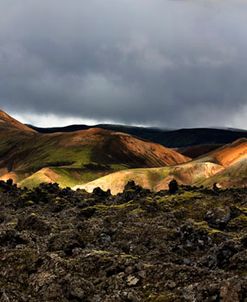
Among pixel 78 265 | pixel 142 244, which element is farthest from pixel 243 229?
pixel 78 265

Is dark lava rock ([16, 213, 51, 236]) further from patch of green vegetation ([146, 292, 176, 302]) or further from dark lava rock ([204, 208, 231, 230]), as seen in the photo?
patch of green vegetation ([146, 292, 176, 302])

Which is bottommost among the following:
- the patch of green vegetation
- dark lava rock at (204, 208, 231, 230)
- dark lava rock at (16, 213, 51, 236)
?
the patch of green vegetation

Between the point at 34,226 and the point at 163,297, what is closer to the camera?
the point at 163,297

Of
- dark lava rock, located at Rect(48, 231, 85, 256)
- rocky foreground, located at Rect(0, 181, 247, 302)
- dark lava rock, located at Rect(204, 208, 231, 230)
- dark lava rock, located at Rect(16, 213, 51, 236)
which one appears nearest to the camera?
rocky foreground, located at Rect(0, 181, 247, 302)

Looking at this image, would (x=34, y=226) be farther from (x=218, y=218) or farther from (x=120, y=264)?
(x=218, y=218)

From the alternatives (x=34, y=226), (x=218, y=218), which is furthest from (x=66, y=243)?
(x=218, y=218)

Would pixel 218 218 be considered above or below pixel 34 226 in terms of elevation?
above

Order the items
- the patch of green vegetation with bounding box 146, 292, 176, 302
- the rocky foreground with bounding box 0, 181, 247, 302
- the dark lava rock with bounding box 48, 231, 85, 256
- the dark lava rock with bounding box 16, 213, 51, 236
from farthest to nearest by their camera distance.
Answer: the dark lava rock with bounding box 16, 213, 51, 236
the dark lava rock with bounding box 48, 231, 85, 256
the rocky foreground with bounding box 0, 181, 247, 302
the patch of green vegetation with bounding box 146, 292, 176, 302

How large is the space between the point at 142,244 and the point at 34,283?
1856cm

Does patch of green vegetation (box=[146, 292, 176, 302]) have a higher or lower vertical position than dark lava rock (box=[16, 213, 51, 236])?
lower

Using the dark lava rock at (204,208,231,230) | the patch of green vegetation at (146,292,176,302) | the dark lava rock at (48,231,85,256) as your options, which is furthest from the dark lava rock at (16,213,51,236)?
the patch of green vegetation at (146,292,176,302)

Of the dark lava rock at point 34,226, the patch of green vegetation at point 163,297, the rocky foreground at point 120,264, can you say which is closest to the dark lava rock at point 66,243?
the rocky foreground at point 120,264

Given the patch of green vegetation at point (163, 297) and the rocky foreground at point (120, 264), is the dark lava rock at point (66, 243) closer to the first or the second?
the rocky foreground at point (120, 264)

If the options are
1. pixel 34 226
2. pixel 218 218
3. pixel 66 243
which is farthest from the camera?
pixel 218 218
